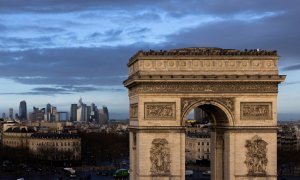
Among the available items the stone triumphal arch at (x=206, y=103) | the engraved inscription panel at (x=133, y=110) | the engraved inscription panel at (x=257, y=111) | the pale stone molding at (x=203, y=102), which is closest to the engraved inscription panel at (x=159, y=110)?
the stone triumphal arch at (x=206, y=103)

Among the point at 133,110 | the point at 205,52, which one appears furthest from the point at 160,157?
the point at 205,52

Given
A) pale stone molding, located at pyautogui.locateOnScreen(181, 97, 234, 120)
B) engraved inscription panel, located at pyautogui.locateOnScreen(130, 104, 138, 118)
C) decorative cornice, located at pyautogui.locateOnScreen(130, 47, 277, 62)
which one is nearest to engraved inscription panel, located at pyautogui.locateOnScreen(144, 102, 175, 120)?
pale stone molding, located at pyautogui.locateOnScreen(181, 97, 234, 120)

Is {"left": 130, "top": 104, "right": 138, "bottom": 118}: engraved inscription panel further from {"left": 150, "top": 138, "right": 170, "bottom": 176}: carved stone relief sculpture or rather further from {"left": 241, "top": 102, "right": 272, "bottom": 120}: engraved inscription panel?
{"left": 241, "top": 102, "right": 272, "bottom": 120}: engraved inscription panel

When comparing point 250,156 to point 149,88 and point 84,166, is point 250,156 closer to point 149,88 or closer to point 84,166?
point 149,88

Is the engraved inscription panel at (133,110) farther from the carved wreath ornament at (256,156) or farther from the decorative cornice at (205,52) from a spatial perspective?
the carved wreath ornament at (256,156)

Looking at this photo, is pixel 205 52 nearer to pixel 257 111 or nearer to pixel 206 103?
pixel 206 103

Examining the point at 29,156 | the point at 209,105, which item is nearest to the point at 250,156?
the point at 209,105
